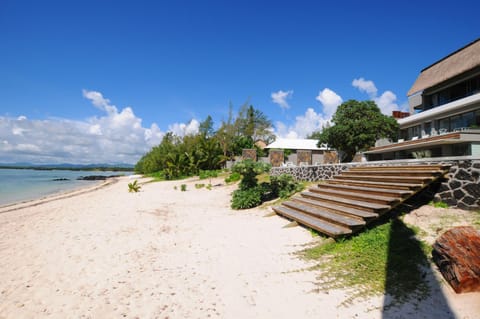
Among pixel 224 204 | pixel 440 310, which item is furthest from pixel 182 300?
pixel 224 204

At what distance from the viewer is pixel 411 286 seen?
341cm

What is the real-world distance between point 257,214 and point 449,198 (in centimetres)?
539

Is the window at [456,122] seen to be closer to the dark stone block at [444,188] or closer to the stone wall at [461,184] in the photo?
the stone wall at [461,184]

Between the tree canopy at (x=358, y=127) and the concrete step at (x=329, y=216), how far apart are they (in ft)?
52.2

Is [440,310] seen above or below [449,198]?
below

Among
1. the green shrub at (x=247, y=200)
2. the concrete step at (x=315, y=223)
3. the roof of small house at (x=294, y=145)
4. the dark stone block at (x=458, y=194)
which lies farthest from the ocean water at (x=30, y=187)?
the roof of small house at (x=294, y=145)

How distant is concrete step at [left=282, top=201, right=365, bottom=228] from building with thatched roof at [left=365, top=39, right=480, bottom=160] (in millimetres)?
12057

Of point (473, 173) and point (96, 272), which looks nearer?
point (96, 272)

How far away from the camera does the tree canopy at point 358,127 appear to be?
21.1m

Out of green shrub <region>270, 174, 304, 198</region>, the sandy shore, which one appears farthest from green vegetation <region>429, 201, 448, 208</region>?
green shrub <region>270, 174, 304, 198</region>


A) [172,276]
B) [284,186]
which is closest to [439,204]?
[284,186]

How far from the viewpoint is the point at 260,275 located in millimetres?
4125

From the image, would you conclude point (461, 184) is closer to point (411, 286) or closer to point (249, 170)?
point (411, 286)

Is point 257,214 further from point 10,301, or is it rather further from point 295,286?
point 10,301
